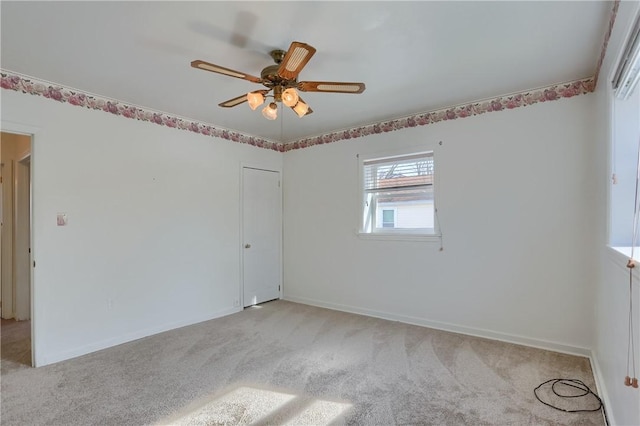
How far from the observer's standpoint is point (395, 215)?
412 cm

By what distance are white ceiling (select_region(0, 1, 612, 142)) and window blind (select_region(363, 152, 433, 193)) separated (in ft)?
2.64

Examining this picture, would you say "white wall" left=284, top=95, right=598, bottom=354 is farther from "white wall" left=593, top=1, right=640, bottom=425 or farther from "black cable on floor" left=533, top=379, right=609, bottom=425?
"black cable on floor" left=533, top=379, right=609, bottom=425

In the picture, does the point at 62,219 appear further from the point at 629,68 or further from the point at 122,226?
the point at 629,68

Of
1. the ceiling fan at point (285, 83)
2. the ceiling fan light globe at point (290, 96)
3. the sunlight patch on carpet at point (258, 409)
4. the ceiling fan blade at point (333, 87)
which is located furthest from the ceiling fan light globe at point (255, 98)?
the sunlight patch on carpet at point (258, 409)

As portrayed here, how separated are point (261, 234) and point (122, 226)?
1.87 m

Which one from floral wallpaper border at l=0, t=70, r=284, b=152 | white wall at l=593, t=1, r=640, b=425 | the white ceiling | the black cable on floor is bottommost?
the black cable on floor

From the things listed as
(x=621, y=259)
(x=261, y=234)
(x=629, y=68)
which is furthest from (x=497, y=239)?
(x=261, y=234)

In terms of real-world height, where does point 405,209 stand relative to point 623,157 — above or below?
below

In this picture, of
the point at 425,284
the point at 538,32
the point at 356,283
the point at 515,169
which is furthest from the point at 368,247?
the point at 538,32

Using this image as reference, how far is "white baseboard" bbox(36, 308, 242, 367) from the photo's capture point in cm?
287

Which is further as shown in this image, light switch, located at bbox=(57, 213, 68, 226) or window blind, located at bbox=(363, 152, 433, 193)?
window blind, located at bbox=(363, 152, 433, 193)

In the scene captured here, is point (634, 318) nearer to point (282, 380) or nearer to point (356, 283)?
point (282, 380)

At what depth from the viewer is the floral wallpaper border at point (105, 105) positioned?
2.76 m

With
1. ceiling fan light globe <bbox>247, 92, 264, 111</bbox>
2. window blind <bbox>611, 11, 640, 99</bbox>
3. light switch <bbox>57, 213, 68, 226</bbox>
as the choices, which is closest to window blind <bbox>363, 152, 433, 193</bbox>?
window blind <bbox>611, 11, 640, 99</bbox>
